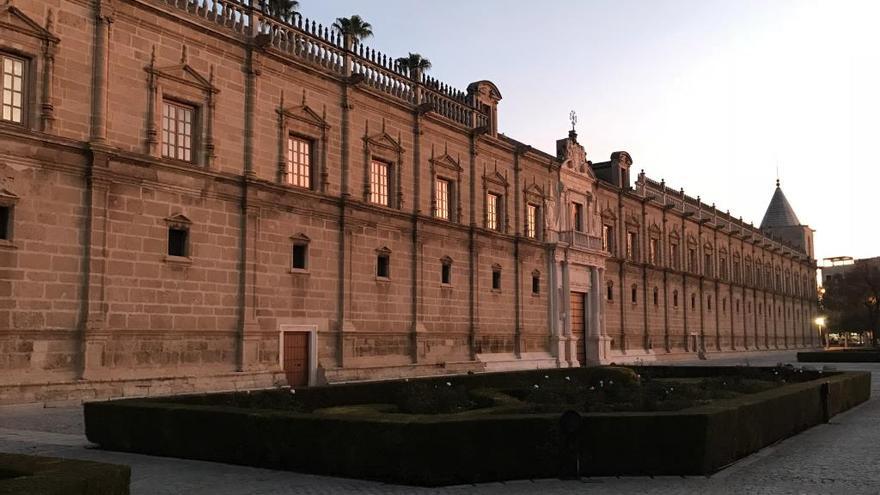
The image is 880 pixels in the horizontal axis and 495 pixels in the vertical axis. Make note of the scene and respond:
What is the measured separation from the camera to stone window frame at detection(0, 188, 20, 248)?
59.7 ft

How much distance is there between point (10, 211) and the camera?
18453 millimetres

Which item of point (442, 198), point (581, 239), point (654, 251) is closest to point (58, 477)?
point (442, 198)

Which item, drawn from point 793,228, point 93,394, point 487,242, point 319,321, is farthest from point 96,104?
point 793,228

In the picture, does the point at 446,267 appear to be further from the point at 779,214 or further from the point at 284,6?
the point at 779,214

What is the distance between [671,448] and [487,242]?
25772 millimetres

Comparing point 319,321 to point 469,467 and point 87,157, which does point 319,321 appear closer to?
point 87,157

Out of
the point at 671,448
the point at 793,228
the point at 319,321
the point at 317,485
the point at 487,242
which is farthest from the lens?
the point at 793,228

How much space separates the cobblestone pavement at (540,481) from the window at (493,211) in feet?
77.3

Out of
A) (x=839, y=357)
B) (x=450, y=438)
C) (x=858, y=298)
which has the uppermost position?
(x=858, y=298)

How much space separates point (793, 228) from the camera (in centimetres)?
10556

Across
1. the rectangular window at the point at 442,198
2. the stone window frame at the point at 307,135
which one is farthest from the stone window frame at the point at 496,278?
the stone window frame at the point at 307,135

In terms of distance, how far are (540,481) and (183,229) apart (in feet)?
49.9

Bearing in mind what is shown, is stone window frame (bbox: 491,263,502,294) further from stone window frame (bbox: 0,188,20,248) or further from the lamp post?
the lamp post

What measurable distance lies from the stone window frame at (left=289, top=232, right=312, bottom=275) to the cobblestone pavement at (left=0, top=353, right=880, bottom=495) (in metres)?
11.7
